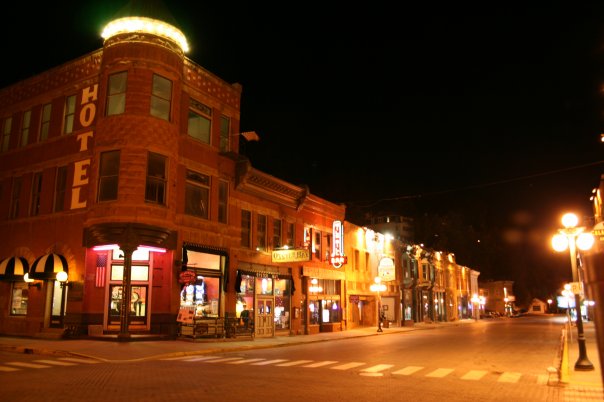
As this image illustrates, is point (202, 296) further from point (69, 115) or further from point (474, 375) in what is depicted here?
point (474, 375)

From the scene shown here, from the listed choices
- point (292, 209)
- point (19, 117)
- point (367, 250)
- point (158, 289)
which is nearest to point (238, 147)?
point (292, 209)

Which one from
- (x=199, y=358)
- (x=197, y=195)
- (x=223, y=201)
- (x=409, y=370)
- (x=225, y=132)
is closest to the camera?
(x=409, y=370)

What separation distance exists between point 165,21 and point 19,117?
11.2 m

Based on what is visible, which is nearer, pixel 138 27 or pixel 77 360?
pixel 77 360

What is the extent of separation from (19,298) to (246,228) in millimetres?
12699

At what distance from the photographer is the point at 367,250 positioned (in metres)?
47.6

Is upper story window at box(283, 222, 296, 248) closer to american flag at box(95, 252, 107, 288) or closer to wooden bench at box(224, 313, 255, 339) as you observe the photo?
wooden bench at box(224, 313, 255, 339)

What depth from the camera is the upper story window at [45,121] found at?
29.2 metres

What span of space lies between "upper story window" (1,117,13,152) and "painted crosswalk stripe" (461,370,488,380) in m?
28.6

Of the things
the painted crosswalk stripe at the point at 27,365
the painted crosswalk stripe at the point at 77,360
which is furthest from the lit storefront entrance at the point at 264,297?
the painted crosswalk stripe at the point at 27,365

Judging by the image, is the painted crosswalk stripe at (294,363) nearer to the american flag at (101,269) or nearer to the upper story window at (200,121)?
the american flag at (101,269)

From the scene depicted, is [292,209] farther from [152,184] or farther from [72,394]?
[72,394]

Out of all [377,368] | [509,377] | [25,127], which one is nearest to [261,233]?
[25,127]

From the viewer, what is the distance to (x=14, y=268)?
27.1m
